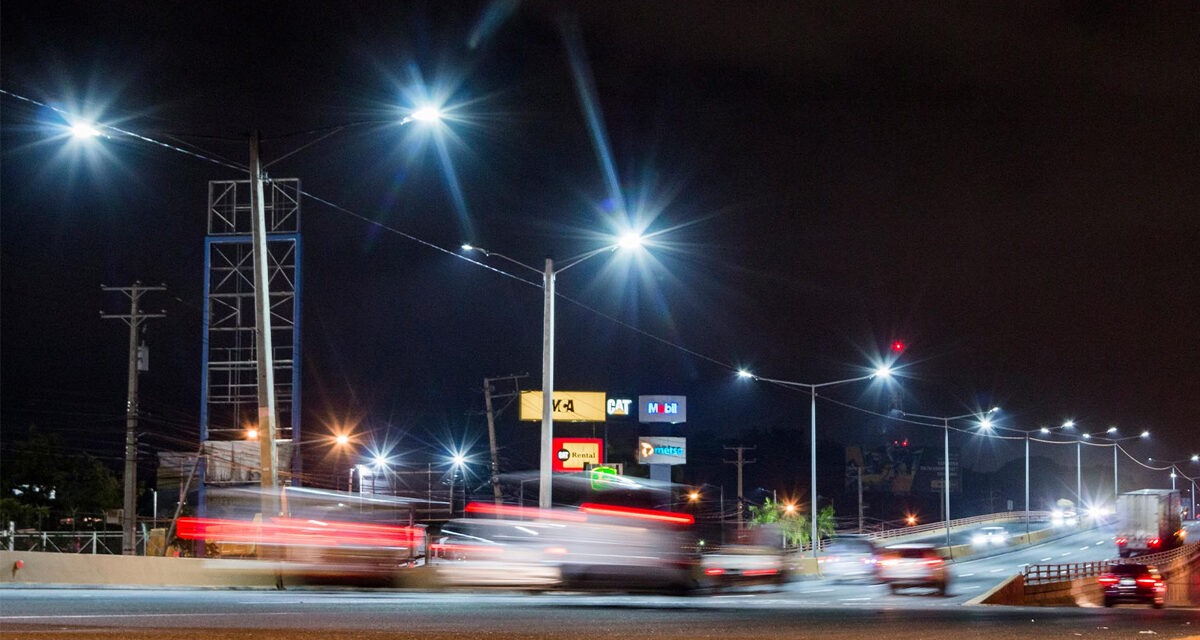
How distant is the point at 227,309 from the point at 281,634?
40479mm

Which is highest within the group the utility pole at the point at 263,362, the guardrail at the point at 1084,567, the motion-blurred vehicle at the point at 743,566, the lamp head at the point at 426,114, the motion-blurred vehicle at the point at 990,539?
the lamp head at the point at 426,114

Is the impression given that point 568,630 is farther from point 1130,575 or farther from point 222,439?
point 222,439

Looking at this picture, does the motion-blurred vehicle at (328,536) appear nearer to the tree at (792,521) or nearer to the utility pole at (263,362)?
the utility pole at (263,362)

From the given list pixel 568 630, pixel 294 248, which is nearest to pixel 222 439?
pixel 294 248

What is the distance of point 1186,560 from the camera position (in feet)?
223

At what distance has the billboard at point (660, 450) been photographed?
88625 mm

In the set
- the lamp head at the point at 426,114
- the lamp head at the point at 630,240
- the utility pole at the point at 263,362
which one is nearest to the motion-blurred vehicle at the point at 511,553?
the utility pole at the point at 263,362

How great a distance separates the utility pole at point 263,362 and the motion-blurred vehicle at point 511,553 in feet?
12.6

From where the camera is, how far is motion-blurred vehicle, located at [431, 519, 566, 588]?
2117 centimetres

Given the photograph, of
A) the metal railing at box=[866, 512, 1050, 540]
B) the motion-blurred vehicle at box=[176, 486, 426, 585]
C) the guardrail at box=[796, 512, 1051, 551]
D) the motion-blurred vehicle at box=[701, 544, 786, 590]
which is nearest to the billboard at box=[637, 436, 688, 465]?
the guardrail at box=[796, 512, 1051, 551]

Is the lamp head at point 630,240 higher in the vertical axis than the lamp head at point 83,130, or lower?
lower

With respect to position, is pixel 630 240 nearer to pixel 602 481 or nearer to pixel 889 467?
pixel 602 481

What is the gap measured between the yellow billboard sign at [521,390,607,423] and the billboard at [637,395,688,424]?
8342mm

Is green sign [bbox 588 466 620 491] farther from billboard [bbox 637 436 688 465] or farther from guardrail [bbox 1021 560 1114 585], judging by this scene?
billboard [bbox 637 436 688 465]
